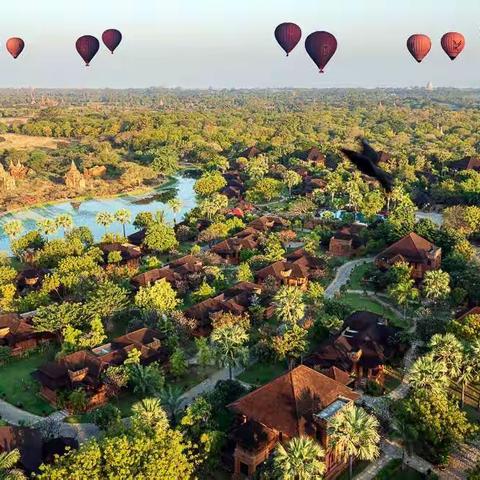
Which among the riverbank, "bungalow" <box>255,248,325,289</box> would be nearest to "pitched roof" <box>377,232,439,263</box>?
"bungalow" <box>255,248,325,289</box>

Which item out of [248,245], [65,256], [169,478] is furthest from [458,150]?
[169,478]

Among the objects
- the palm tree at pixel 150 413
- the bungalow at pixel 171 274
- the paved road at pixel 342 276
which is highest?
the palm tree at pixel 150 413

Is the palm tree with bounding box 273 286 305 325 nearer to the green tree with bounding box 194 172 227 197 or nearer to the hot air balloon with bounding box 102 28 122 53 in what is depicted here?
the hot air balloon with bounding box 102 28 122 53

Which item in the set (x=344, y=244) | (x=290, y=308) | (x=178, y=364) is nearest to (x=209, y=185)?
(x=344, y=244)

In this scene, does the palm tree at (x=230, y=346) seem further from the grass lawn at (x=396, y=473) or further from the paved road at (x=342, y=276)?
the paved road at (x=342, y=276)

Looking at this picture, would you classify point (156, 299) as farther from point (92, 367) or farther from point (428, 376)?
point (428, 376)

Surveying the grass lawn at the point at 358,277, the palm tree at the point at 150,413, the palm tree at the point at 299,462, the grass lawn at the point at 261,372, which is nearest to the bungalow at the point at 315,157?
the grass lawn at the point at 358,277

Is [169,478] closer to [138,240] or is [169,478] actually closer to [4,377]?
[4,377]
